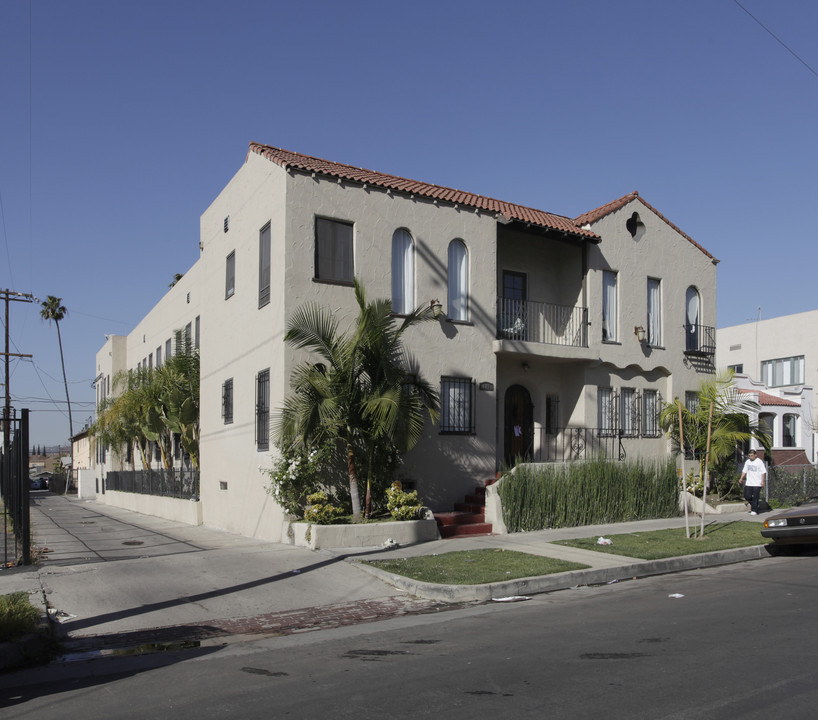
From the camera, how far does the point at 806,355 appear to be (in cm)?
3912

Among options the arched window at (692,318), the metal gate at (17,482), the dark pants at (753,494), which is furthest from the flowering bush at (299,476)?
the arched window at (692,318)

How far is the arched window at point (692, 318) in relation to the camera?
2173cm

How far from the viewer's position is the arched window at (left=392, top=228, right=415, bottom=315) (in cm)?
1641

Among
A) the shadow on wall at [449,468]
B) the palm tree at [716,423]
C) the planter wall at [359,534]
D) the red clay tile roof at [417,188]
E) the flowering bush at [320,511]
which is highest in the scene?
the red clay tile roof at [417,188]

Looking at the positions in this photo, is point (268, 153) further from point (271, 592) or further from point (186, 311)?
point (186, 311)

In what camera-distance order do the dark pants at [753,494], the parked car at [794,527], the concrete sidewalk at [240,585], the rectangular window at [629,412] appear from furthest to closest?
1. the rectangular window at [629,412]
2. the dark pants at [753,494]
3. the parked car at [794,527]
4. the concrete sidewalk at [240,585]

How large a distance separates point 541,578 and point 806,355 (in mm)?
33772

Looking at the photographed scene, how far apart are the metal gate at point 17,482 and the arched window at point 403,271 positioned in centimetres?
764

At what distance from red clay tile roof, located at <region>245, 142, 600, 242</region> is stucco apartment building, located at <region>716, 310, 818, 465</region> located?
1440cm

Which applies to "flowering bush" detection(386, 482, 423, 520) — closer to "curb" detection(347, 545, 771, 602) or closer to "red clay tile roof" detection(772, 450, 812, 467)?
"curb" detection(347, 545, 771, 602)

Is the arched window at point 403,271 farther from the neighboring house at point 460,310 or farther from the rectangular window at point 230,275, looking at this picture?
the rectangular window at point 230,275

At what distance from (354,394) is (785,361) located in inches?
1303

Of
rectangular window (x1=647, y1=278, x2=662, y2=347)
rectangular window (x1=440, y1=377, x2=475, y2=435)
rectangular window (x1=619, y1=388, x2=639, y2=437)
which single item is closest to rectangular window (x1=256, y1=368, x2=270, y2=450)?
rectangular window (x1=440, y1=377, x2=475, y2=435)

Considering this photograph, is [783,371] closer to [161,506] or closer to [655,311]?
[655,311]
